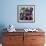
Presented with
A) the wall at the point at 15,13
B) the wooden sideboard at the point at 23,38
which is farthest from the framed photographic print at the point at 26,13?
the wooden sideboard at the point at 23,38

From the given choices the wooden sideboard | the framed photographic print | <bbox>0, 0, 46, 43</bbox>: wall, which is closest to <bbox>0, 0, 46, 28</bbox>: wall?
<bbox>0, 0, 46, 43</bbox>: wall

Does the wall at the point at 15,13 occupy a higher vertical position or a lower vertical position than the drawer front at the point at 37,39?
higher

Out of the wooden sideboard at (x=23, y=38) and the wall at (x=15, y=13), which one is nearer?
the wooden sideboard at (x=23, y=38)

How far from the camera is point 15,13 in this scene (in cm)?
445

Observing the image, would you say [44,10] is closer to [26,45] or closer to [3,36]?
[26,45]

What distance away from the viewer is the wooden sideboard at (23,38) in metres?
3.98

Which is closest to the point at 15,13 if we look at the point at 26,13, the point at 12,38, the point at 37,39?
the point at 26,13

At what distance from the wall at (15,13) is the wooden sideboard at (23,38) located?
1.84 ft

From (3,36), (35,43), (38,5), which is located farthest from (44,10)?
(3,36)

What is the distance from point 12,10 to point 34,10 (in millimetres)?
741

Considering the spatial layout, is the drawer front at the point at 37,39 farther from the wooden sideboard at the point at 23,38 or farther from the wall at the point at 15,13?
the wall at the point at 15,13

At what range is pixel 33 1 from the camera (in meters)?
4.42

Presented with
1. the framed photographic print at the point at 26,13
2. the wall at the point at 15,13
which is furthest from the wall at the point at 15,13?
the framed photographic print at the point at 26,13

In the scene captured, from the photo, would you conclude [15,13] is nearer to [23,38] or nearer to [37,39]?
[23,38]
